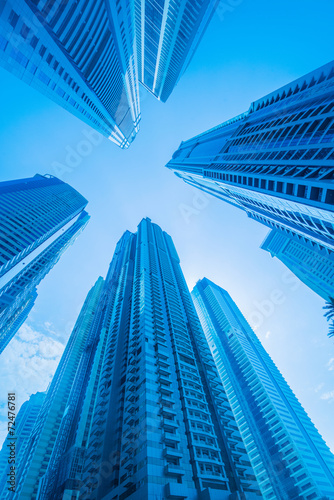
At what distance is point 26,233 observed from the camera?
92.8 metres

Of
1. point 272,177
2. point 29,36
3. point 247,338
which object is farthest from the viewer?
point 247,338

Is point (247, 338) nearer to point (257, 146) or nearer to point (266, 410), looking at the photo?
point (266, 410)

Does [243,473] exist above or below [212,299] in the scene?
below

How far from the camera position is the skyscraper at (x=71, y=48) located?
33000mm

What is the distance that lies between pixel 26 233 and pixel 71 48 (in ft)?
218

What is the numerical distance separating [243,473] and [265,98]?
105 meters

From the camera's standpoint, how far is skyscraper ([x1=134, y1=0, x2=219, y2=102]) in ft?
246

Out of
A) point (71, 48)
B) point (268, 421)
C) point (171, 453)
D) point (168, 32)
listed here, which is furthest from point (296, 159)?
point (268, 421)

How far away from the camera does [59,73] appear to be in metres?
47.2

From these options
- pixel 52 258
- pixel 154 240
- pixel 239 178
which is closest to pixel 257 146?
pixel 239 178

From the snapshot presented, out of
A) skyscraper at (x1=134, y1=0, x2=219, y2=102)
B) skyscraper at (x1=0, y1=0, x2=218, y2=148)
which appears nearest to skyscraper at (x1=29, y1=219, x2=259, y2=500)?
skyscraper at (x1=0, y1=0, x2=218, y2=148)

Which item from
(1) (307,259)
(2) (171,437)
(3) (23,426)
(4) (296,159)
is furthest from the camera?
(3) (23,426)

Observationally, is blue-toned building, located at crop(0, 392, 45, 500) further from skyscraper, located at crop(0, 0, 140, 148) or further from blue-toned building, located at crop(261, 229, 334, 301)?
blue-toned building, located at crop(261, 229, 334, 301)

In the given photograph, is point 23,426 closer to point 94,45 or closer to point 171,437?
point 171,437
